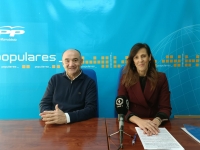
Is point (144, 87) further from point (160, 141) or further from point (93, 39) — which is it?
point (93, 39)

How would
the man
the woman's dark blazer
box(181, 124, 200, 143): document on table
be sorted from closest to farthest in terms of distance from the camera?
box(181, 124, 200, 143): document on table < the woman's dark blazer < the man

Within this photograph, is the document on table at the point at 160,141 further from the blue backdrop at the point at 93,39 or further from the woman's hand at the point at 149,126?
the blue backdrop at the point at 93,39

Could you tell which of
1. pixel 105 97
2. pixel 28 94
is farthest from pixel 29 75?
pixel 105 97

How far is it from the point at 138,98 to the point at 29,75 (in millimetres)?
1635

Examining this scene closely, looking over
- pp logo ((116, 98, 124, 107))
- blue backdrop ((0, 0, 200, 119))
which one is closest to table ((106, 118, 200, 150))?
pp logo ((116, 98, 124, 107))

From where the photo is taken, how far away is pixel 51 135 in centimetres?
137

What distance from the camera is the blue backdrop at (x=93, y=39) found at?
2.77 metres

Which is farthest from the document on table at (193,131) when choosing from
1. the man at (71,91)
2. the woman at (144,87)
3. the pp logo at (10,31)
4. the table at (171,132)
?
the pp logo at (10,31)

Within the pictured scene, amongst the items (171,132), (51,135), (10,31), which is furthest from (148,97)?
(10,31)

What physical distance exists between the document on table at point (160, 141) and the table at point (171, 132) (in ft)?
0.11

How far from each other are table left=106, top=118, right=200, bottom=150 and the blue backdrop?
1.24 m

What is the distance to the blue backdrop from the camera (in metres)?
2.77

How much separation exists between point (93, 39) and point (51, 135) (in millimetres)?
1718

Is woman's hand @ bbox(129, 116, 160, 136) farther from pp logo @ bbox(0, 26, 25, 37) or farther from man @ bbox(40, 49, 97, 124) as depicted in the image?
pp logo @ bbox(0, 26, 25, 37)
